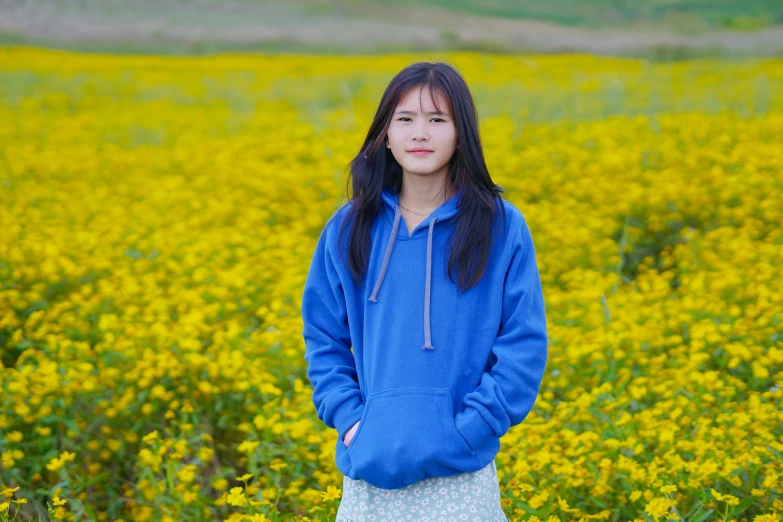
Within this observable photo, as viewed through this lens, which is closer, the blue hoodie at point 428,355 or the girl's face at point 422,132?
the blue hoodie at point 428,355

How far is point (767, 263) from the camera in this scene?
14.2 ft

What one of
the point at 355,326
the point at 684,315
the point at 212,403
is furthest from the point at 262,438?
the point at 684,315

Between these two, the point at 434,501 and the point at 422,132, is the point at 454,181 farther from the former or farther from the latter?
the point at 434,501

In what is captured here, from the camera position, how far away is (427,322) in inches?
71.1

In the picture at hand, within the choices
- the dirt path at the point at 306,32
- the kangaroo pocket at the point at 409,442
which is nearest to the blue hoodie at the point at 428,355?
the kangaroo pocket at the point at 409,442

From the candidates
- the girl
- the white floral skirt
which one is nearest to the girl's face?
the girl

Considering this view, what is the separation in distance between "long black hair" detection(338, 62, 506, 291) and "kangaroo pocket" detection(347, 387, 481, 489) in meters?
0.25

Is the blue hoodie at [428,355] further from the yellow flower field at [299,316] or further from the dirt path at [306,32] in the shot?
the dirt path at [306,32]

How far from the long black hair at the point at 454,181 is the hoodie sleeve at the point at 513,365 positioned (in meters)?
0.08

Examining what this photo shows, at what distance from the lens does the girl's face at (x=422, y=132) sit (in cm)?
186

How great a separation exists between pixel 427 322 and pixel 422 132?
39 cm

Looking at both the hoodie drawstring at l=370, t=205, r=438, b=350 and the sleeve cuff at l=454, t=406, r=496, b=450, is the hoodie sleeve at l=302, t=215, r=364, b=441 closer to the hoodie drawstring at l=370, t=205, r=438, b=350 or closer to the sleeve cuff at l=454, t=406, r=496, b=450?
the hoodie drawstring at l=370, t=205, r=438, b=350

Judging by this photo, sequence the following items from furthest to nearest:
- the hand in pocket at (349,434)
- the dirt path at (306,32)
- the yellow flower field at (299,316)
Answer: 1. the dirt path at (306,32)
2. the yellow flower field at (299,316)
3. the hand in pocket at (349,434)

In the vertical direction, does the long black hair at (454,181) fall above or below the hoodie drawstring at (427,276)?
above
